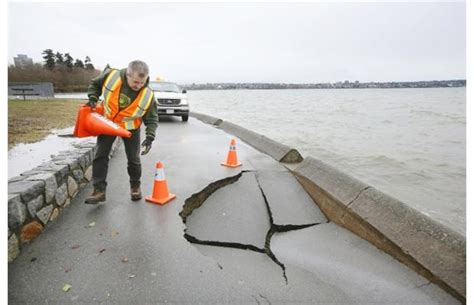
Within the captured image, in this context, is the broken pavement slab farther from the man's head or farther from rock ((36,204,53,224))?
the man's head

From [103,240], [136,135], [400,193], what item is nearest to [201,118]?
[400,193]

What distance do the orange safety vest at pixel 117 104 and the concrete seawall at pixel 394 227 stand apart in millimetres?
2995

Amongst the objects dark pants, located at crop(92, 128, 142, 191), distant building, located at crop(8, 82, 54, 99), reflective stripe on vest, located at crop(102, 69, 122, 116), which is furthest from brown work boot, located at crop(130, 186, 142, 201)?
distant building, located at crop(8, 82, 54, 99)

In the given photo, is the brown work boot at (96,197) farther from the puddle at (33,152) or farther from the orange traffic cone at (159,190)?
the puddle at (33,152)

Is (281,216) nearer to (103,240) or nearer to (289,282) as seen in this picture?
(289,282)

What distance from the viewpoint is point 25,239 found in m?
2.71

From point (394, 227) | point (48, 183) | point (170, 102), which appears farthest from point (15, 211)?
point (170, 102)

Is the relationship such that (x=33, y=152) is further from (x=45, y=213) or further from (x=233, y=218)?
(x=233, y=218)

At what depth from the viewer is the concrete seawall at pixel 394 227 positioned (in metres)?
2.43

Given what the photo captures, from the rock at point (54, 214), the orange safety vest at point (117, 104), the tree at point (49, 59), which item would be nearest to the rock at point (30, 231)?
the rock at point (54, 214)

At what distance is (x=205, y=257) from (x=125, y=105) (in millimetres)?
2086

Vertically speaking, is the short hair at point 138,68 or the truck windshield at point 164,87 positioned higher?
the truck windshield at point 164,87

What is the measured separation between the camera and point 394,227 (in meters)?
2.99

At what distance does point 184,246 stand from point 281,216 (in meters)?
1.66
